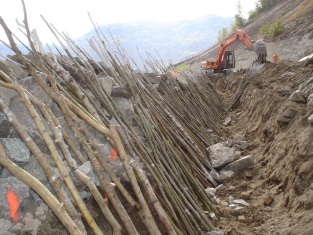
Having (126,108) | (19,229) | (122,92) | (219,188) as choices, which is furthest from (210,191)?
(19,229)

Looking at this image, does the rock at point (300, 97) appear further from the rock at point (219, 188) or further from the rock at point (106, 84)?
the rock at point (106, 84)

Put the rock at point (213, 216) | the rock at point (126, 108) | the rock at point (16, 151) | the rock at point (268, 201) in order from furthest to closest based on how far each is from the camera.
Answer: the rock at point (126, 108), the rock at point (268, 201), the rock at point (213, 216), the rock at point (16, 151)

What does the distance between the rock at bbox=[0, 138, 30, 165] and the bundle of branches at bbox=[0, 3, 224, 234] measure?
9 centimetres

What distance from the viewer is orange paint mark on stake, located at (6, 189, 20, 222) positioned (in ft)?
6.14

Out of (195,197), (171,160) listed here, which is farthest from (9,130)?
(195,197)

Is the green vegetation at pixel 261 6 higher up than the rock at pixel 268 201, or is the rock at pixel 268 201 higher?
the green vegetation at pixel 261 6

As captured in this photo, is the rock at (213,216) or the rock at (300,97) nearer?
the rock at (213,216)

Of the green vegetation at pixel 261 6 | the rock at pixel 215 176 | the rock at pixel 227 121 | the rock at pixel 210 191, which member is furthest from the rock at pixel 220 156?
the green vegetation at pixel 261 6

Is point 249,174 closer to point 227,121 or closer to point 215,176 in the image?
point 215,176

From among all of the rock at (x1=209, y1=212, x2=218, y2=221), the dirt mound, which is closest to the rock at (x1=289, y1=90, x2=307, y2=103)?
the dirt mound

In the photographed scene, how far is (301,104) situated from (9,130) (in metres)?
3.80

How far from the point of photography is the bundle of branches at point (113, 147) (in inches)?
83.8

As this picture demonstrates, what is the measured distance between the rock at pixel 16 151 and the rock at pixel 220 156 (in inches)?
111

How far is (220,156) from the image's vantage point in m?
4.42
